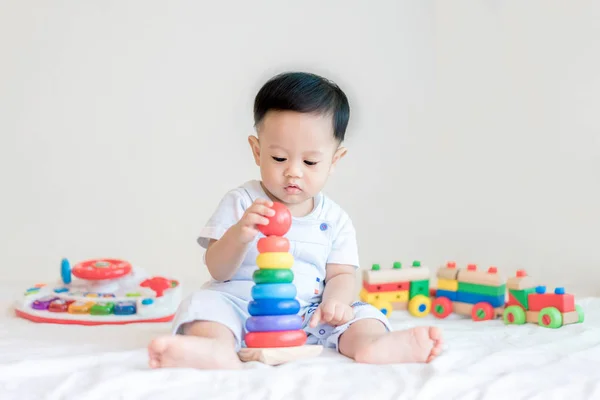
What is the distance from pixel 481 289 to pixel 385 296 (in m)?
0.25

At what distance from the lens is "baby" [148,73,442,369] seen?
1332 mm

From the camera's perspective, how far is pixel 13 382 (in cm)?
122

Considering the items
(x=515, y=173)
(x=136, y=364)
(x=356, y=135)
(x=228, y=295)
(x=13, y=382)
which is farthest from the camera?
(x=356, y=135)

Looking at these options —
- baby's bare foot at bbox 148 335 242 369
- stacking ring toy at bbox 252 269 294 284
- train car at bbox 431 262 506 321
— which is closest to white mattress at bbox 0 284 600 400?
baby's bare foot at bbox 148 335 242 369

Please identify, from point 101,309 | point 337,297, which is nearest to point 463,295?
point 337,297

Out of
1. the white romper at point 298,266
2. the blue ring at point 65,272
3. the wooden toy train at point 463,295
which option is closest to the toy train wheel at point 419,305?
the wooden toy train at point 463,295

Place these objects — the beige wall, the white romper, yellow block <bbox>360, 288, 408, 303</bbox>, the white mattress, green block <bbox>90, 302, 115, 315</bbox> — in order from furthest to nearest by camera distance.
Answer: the beige wall
yellow block <bbox>360, 288, 408, 303</bbox>
green block <bbox>90, 302, 115, 315</bbox>
the white romper
the white mattress

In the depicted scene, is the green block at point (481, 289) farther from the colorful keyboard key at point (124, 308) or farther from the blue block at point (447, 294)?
the colorful keyboard key at point (124, 308)

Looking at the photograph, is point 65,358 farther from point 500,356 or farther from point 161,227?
point 161,227

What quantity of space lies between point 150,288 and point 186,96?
1123mm

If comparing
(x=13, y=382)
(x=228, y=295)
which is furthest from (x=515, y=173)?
(x=13, y=382)

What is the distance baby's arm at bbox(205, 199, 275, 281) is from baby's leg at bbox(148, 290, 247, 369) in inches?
2.0

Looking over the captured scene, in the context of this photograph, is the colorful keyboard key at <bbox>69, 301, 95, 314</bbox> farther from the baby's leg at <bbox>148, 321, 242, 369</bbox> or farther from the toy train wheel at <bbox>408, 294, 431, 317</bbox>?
the toy train wheel at <bbox>408, 294, 431, 317</bbox>

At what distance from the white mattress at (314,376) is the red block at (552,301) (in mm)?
233
